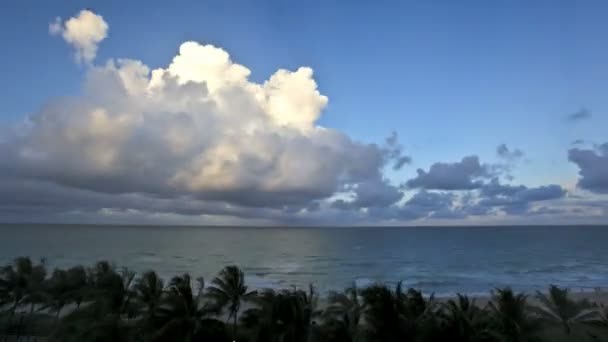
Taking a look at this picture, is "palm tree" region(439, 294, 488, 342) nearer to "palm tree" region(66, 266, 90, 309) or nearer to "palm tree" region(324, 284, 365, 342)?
"palm tree" region(324, 284, 365, 342)

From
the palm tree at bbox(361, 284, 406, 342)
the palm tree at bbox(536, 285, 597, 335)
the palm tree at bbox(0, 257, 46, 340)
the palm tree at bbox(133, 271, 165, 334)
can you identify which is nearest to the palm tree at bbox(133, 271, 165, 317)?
the palm tree at bbox(133, 271, 165, 334)

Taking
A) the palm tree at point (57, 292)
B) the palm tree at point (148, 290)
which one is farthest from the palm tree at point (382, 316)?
the palm tree at point (57, 292)

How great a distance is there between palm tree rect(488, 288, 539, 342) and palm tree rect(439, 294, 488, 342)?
517 mm

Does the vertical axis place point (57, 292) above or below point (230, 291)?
below

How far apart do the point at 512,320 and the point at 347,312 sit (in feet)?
24.1

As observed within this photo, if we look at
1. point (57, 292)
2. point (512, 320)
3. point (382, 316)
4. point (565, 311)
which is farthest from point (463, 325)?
point (57, 292)

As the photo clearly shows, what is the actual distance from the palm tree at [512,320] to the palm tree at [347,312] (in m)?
5.80

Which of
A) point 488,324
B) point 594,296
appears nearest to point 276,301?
point 488,324

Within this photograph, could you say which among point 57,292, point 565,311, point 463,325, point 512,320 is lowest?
point 57,292

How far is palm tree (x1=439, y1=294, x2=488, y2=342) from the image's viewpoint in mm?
18484

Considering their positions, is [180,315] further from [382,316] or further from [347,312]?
[382,316]

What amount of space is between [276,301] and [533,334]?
11664mm

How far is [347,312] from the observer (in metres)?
20.0

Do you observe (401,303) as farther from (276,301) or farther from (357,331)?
(276,301)
